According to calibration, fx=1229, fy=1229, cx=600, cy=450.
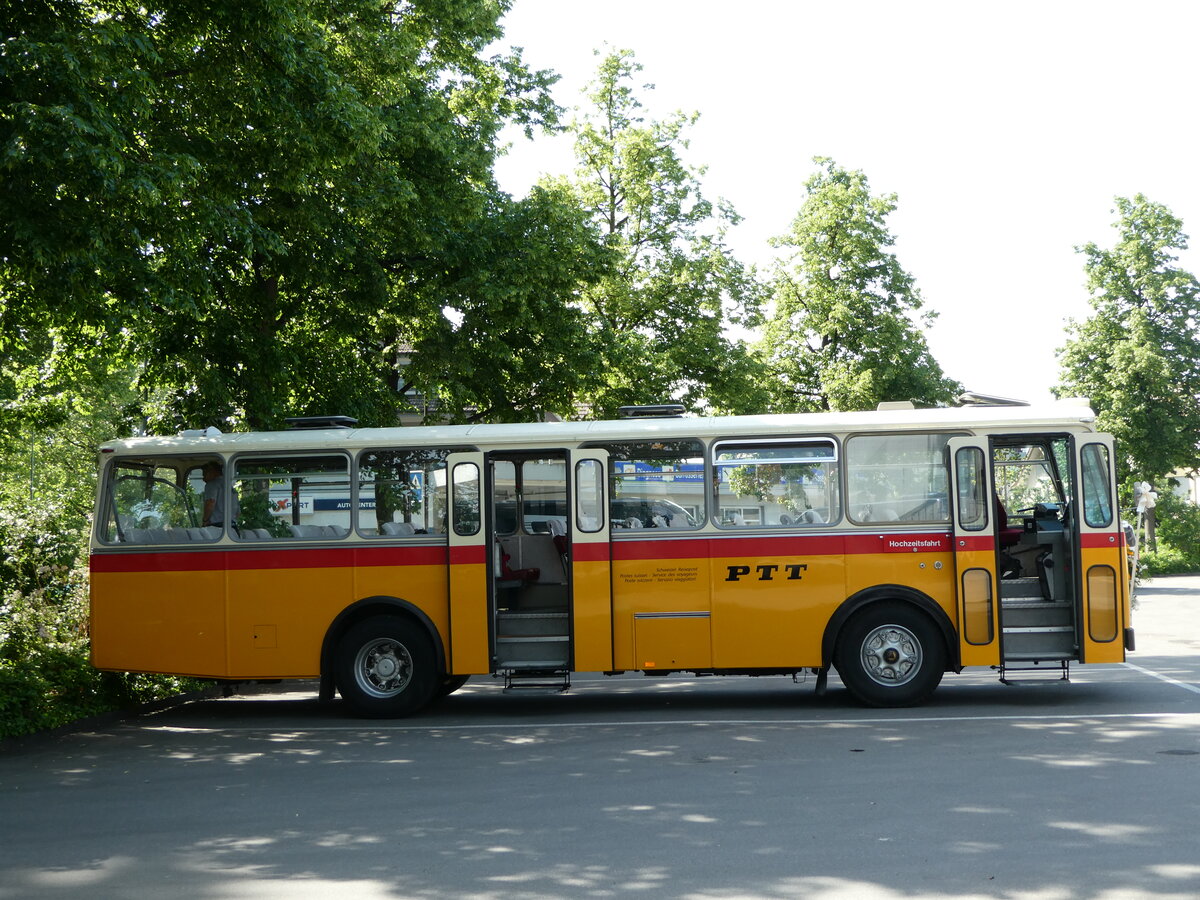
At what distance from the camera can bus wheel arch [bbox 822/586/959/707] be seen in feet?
39.4

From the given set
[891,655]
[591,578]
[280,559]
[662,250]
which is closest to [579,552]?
[591,578]

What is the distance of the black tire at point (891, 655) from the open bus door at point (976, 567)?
0.31 meters

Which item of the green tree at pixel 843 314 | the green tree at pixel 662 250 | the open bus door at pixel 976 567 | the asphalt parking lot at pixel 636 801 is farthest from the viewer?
the green tree at pixel 843 314

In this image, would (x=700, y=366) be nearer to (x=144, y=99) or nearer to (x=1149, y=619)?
(x=1149, y=619)

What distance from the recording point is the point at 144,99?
1171 cm

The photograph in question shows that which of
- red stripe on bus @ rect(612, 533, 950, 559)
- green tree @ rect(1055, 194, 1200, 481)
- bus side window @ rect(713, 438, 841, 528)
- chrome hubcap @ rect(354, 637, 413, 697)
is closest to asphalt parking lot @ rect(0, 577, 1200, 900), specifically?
chrome hubcap @ rect(354, 637, 413, 697)

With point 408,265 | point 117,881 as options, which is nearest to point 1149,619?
point 408,265

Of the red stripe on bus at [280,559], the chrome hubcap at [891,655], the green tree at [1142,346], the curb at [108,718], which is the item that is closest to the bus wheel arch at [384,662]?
the red stripe on bus at [280,559]

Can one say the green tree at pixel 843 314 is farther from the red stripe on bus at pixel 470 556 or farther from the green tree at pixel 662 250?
the red stripe on bus at pixel 470 556

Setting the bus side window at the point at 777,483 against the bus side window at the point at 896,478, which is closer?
the bus side window at the point at 896,478

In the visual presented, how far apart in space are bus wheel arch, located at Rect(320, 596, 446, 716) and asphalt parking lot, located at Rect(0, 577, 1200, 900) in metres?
0.27

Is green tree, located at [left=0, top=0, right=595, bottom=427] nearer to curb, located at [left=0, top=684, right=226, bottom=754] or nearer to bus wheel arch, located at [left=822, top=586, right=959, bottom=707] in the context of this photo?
curb, located at [left=0, top=684, right=226, bottom=754]

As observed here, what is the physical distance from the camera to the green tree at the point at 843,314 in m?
40.3

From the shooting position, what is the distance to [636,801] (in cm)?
826
